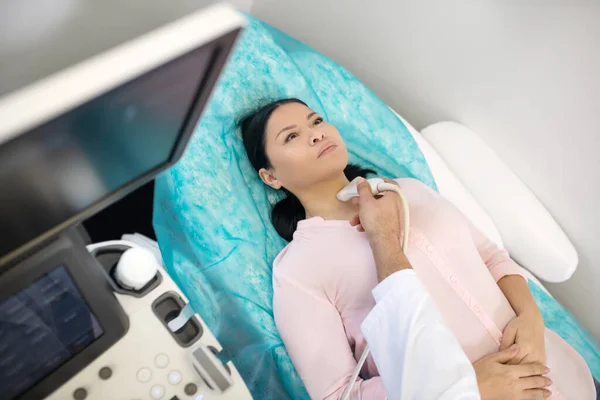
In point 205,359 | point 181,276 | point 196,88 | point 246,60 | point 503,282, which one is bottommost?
point 503,282

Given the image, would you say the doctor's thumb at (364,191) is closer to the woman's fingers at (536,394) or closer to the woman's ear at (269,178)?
the woman's ear at (269,178)

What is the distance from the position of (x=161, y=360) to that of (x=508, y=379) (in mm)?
752

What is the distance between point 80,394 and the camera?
703 millimetres

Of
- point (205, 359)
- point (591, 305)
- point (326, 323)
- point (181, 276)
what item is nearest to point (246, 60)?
point (181, 276)

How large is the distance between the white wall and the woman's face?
568mm

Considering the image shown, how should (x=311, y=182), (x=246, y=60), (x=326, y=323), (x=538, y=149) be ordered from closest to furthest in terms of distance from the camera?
(x=326, y=323), (x=311, y=182), (x=246, y=60), (x=538, y=149)

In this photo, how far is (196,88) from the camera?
0.51 m

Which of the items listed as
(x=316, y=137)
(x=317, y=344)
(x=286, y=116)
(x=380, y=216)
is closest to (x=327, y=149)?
(x=316, y=137)

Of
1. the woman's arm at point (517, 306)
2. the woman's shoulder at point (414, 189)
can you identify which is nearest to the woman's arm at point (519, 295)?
the woman's arm at point (517, 306)

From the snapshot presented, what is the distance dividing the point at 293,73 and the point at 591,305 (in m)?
1.31

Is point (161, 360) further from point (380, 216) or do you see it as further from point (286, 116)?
point (286, 116)

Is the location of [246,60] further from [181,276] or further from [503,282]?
[503,282]

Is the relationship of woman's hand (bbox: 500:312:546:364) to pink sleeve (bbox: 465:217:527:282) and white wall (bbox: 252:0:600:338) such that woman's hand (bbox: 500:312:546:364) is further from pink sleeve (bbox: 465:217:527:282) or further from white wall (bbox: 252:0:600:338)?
white wall (bbox: 252:0:600:338)

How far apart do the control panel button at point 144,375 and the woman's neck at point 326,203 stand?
0.67 metres
